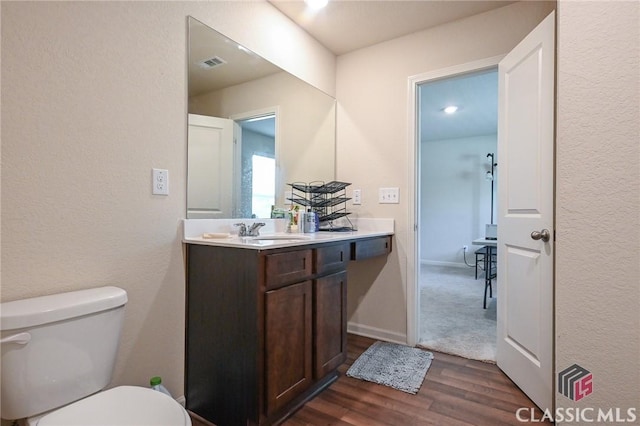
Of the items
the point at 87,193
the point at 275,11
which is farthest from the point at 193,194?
the point at 275,11

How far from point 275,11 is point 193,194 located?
1.38m

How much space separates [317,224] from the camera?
2391 mm

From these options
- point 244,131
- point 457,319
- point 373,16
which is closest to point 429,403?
point 457,319

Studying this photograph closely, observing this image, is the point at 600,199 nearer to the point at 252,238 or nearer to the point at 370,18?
the point at 252,238

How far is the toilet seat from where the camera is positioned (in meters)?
0.92

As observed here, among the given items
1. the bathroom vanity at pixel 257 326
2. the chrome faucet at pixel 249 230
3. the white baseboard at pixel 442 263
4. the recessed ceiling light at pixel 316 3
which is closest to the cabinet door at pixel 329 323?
the bathroom vanity at pixel 257 326

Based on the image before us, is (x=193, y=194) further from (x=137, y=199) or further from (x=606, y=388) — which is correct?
(x=606, y=388)

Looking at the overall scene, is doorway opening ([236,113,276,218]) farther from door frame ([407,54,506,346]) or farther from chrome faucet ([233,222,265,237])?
door frame ([407,54,506,346])

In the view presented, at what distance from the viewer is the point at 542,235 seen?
1589mm

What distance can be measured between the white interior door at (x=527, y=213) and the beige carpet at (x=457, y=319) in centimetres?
34

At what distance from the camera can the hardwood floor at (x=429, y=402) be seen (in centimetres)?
153

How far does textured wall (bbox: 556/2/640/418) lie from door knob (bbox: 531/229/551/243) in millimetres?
315

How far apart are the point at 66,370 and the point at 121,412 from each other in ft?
0.80

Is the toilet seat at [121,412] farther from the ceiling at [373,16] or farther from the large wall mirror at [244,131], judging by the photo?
the ceiling at [373,16]
